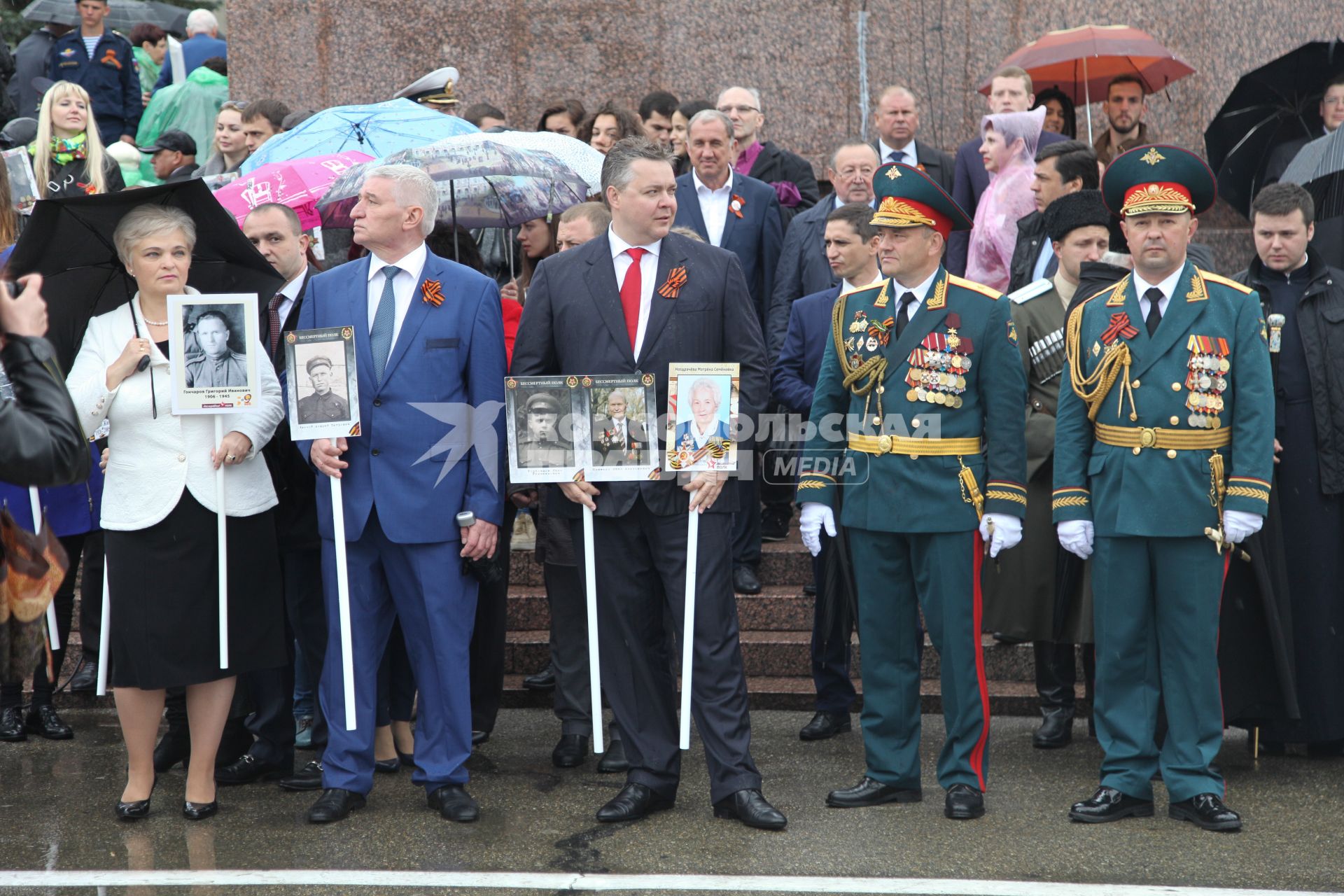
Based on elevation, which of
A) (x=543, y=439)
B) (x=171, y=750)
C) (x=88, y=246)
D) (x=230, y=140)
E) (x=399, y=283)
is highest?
(x=230, y=140)

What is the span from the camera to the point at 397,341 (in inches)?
221

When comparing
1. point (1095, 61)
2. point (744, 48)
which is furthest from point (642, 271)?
point (744, 48)

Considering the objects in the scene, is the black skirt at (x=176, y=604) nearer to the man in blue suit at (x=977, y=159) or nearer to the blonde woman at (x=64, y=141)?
the blonde woman at (x=64, y=141)

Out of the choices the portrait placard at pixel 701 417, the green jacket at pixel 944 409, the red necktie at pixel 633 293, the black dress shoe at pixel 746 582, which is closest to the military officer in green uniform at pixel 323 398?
the red necktie at pixel 633 293

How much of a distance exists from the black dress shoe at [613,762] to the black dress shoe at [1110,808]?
68.9 inches

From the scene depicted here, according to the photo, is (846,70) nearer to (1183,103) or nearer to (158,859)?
(1183,103)

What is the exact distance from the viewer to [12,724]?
6.74 metres

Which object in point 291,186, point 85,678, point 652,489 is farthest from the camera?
point 291,186

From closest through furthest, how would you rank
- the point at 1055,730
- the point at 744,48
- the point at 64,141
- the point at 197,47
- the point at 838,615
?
the point at 1055,730 < the point at 838,615 < the point at 64,141 < the point at 744,48 < the point at 197,47

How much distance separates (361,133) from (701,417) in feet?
12.8

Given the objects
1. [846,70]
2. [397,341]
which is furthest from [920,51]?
[397,341]

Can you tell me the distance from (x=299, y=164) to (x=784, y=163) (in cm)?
301

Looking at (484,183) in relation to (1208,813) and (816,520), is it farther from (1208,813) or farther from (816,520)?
(1208,813)

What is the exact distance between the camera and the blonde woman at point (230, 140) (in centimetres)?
1027
